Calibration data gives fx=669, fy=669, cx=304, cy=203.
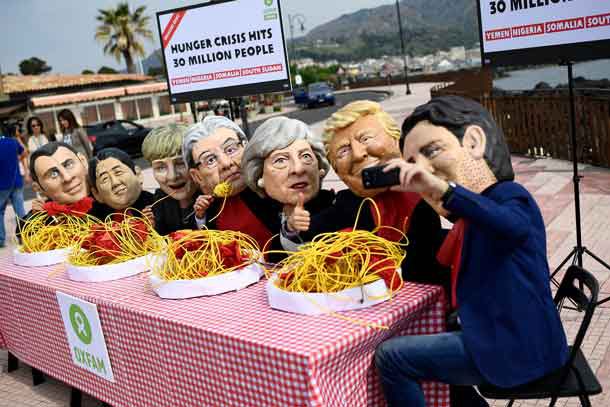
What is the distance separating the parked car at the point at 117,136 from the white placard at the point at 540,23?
53.3 feet

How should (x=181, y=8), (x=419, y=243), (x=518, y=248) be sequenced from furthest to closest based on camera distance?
(x=181, y=8) < (x=419, y=243) < (x=518, y=248)

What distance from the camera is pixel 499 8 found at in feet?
14.5

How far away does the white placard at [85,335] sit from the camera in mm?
3092

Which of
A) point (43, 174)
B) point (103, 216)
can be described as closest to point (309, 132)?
point (103, 216)

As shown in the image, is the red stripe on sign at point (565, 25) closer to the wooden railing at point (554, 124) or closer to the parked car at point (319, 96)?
the wooden railing at point (554, 124)

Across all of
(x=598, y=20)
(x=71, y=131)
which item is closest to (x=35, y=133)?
(x=71, y=131)

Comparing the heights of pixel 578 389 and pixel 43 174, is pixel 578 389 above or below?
below

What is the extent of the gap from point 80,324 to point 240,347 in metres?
1.27

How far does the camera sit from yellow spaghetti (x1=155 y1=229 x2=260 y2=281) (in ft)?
9.43

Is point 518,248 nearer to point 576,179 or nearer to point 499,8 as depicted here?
point 576,179

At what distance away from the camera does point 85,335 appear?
3.22m

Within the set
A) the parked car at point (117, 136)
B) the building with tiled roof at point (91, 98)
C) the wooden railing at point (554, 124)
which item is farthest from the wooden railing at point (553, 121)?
the building with tiled roof at point (91, 98)

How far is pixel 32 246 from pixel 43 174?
488 millimetres

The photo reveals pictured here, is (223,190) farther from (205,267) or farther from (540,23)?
(540,23)
